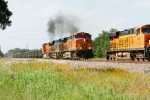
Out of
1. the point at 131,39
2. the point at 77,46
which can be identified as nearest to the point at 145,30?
the point at 131,39

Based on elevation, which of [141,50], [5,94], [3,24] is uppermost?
[3,24]

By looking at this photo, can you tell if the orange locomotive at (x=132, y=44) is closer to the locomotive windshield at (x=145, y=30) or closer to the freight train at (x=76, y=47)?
the locomotive windshield at (x=145, y=30)

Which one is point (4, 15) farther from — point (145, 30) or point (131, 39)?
point (145, 30)

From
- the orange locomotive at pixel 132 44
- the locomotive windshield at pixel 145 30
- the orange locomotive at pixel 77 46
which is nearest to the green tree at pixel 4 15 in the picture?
the orange locomotive at pixel 77 46

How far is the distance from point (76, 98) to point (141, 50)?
63.1 ft

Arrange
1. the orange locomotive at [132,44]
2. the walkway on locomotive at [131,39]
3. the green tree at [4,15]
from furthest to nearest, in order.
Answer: the green tree at [4,15] → the walkway on locomotive at [131,39] → the orange locomotive at [132,44]

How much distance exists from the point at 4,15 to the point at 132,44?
1282 centimetres

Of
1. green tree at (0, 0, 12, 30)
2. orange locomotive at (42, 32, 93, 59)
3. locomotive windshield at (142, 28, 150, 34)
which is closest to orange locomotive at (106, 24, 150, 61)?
locomotive windshield at (142, 28, 150, 34)

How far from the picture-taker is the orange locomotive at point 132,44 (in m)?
24.3

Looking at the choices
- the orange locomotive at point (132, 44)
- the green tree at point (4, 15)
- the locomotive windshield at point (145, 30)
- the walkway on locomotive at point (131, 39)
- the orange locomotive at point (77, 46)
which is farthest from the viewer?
the orange locomotive at point (77, 46)

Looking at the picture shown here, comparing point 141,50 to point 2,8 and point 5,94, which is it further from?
point 5,94

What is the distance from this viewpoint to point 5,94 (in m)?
7.93

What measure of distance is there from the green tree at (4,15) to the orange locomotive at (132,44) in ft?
37.1

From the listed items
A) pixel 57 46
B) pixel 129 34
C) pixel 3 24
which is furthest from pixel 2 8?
pixel 57 46
